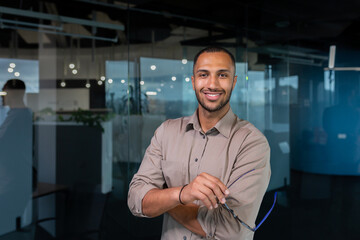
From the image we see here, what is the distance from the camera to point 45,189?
3174mm

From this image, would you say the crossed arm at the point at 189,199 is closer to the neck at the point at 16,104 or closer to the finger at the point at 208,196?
the finger at the point at 208,196

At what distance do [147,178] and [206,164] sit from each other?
26cm

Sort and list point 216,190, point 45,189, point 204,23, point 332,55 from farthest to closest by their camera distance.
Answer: point 204,23
point 332,55
point 45,189
point 216,190

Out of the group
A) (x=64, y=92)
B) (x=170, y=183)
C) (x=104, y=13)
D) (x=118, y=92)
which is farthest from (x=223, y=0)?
(x=170, y=183)

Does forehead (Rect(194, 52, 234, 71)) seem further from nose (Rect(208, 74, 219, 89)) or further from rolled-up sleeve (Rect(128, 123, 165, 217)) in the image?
rolled-up sleeve (Rect(128, 123, 165, 217))

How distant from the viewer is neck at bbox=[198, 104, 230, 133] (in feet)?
4.79

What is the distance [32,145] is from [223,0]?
250cm

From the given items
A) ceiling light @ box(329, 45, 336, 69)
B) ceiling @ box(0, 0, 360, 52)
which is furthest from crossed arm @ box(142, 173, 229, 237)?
ceiling light @ box(329, 45, 336, 69)

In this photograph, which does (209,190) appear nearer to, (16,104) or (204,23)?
(16,104)

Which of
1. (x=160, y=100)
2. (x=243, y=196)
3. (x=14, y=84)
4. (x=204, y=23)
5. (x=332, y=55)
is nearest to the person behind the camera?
(x=243, y=196)

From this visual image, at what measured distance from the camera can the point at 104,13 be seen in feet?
11.1

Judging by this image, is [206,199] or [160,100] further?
[160,100]

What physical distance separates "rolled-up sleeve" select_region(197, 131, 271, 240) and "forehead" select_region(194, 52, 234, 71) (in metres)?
0.32

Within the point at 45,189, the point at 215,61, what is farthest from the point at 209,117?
the point at 45,189
